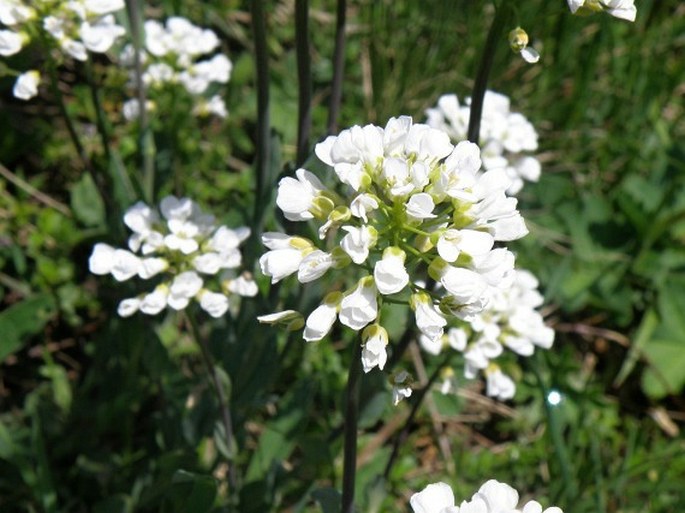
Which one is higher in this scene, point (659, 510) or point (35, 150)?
point (35, 150)

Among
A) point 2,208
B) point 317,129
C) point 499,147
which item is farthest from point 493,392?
point 2,208

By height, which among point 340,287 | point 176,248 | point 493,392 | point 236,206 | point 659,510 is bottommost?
point 659,510

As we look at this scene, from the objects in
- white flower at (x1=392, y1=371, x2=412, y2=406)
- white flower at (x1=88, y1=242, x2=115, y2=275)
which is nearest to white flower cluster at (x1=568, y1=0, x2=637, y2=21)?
white flower at (x1=392, y1=371, x2=412, y2=406)

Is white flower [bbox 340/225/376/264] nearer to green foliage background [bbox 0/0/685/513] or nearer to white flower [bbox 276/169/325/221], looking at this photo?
white flower [bbox 276/169/325/221]

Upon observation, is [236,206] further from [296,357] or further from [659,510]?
[659,510]

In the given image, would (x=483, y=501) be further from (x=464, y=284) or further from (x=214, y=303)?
(x=214, y=303)

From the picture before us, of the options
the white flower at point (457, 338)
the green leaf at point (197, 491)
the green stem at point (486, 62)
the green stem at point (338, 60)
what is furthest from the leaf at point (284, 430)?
the green stem at point (486, 62)

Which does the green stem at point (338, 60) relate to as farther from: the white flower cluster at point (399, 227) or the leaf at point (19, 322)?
the leaf at point (19, 322)
